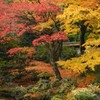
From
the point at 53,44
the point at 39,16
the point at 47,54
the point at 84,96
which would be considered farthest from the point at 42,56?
the point at 84,96

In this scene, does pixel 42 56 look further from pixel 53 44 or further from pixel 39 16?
pixel 39 16

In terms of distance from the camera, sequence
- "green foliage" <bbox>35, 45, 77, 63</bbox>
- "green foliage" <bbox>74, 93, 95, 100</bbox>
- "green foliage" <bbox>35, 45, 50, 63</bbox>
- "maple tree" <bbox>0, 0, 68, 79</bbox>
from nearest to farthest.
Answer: "green foliage" <bbox>74, 93, 95, 100</bbox> → "maple tree" <bbox>0, 0, 68, 79</bbox> → "green foliage" <bbox>35, 45, 77, 63</bbox> → "green foliage" <bbox>35, 45, 50, 63</bbox>

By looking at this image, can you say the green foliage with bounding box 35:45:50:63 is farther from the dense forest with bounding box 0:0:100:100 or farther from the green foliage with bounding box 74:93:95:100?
the green foliage with bounding box 74:93:95:100

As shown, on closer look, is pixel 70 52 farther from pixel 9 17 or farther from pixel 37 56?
pixel 9 17

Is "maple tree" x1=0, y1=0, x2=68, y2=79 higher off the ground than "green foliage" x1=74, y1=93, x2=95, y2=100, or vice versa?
"maple tree" x1=0, y1=0, x2=68, y2=79

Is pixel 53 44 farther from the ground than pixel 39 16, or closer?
closer

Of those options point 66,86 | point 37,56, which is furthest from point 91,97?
point 37,56

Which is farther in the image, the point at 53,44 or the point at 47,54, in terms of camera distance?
the point at 47,54

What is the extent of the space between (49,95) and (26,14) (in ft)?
17.5

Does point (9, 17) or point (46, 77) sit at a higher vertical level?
point (9, 17)

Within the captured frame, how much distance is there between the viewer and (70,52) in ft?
50.4

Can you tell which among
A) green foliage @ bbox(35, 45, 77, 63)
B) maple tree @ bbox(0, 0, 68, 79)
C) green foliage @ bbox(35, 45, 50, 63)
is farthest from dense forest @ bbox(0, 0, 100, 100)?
green foliage @ bbox(35, 45, 77, 63)

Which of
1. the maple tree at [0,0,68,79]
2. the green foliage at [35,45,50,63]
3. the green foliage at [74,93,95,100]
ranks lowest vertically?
the green foliage at [35,45,50,63]

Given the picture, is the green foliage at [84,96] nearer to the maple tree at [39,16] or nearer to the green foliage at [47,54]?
the maple tree at [39,16]
